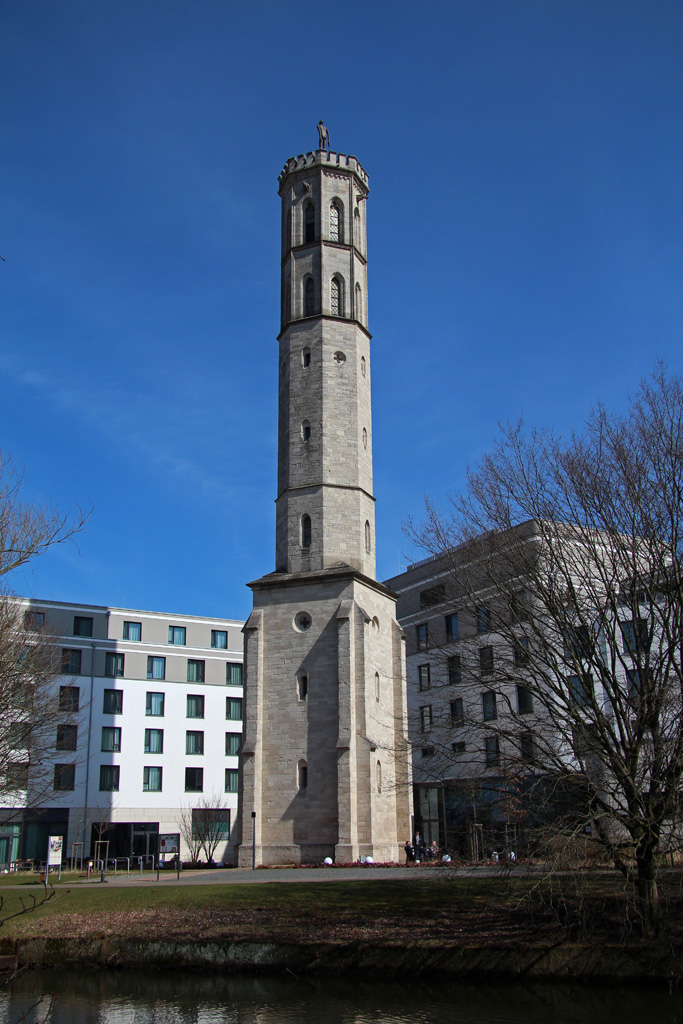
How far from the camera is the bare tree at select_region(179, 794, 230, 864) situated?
5100 centimetres

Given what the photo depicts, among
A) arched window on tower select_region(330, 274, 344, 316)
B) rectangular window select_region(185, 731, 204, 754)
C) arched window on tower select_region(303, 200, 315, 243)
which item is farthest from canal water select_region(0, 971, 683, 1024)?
rectangular window select_region(185, 731, 204, 754)

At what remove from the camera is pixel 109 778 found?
54.0m

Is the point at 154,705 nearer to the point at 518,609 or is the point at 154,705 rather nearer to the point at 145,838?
the point at 145,838

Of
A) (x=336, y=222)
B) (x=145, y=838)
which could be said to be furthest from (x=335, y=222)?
(x=145, y=838)

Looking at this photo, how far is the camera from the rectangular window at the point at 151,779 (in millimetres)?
55375

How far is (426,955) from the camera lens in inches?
721

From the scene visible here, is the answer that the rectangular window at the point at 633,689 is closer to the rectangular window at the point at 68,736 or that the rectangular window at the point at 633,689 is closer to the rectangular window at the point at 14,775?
the rectangular window at the point at 14,775

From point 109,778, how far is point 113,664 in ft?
23.8

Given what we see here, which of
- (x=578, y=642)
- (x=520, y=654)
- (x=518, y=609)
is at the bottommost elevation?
(x=520, y=654)

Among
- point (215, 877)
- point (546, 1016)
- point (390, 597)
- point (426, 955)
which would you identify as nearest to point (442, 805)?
point (390, 597)

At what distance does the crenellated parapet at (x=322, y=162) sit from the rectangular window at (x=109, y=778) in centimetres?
3626

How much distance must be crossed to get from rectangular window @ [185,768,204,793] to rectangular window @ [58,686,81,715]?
901 cm

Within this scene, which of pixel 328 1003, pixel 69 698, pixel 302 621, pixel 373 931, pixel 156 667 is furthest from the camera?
pixel 156 667

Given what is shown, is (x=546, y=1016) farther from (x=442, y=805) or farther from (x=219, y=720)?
(x=219, y=720)
